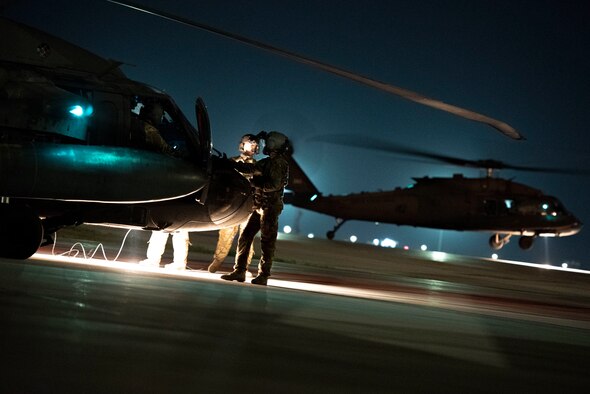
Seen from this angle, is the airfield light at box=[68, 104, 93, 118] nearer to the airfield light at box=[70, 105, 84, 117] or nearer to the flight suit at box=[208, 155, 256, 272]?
the airfield light at box=[70, 105, 84, 117]

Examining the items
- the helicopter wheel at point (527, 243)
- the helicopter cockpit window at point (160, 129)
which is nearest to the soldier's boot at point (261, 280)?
the helicopter cockpit window at point (160, 129)

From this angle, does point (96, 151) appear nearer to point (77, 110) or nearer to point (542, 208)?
point (77, 110)

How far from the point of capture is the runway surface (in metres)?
3.18

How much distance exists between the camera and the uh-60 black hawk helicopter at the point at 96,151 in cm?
788

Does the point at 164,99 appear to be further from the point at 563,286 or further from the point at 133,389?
the point at 563,286

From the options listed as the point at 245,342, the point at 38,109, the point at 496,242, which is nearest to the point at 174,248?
the point at 38,109

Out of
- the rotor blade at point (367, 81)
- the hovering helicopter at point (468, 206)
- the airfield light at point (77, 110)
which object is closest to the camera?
the rotor blade at point (367, 81)

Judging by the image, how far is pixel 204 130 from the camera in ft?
31.3

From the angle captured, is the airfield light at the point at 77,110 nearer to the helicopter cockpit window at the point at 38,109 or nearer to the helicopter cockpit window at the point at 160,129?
the helicopter cockpit window at the point at 38,109

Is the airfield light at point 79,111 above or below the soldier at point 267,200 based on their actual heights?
above

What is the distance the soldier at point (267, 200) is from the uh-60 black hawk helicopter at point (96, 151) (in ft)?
1.40

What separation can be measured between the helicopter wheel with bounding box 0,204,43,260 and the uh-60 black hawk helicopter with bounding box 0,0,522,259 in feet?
0.03

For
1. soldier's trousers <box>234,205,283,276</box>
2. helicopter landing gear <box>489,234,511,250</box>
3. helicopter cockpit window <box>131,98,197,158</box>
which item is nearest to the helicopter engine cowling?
helicopter cockpit window <box>131,98,197,158</box>

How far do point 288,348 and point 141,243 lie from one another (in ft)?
40.4
